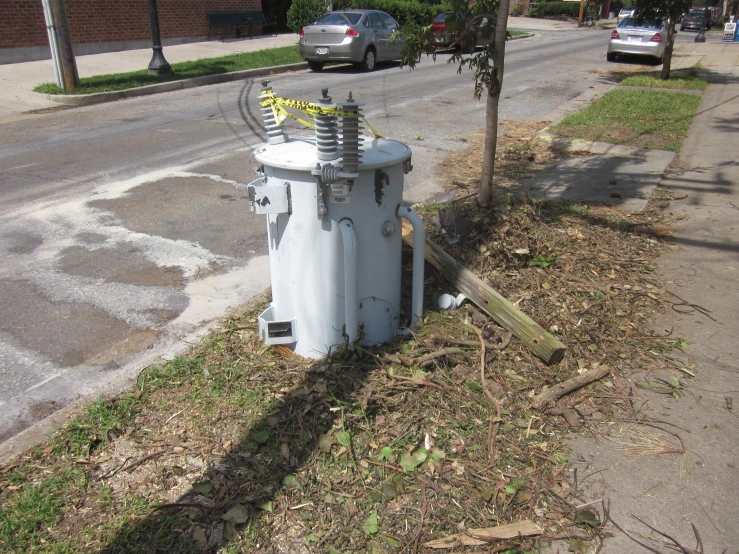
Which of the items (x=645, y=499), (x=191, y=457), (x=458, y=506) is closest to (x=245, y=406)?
(x=191, y=457)

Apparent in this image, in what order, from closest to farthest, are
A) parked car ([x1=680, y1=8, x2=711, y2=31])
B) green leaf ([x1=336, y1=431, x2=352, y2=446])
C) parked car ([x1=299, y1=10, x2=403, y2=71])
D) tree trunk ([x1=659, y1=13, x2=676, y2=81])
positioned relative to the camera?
1. green leaf ([x1=336, y1=431, x2=352, y2=446])
2. tree trunk ([x1=659, y1=13, x2=676, y2=81])
3. parked car ([x1=299, y1=10, x2=403, y2=71])
4. parked car ([x1=680, y1=8, x2=711, y2=31])

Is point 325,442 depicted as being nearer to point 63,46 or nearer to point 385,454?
point 385,454

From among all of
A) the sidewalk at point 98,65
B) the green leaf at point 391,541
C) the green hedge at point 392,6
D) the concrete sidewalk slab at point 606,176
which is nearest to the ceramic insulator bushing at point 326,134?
the green leaf at point 391,541

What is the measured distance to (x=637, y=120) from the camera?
1082cm

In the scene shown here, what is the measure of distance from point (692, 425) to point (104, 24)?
19511mm

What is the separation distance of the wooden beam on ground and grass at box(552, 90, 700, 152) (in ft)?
20.4

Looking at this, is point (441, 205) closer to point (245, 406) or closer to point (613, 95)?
point (245, 406)

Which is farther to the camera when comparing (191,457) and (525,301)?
(525,301)

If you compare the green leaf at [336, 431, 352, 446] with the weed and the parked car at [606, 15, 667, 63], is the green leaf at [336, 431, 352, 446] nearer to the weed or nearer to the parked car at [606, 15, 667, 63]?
the weed

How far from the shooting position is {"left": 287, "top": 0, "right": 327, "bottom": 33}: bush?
23.2 m

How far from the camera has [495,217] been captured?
4.94 meters

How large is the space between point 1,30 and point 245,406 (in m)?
16.4

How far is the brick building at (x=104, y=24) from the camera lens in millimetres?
15898

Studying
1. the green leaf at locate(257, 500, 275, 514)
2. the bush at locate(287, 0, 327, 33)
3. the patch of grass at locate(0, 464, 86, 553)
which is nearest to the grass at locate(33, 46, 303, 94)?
the bush at locate(287, 0, 327, 33)
